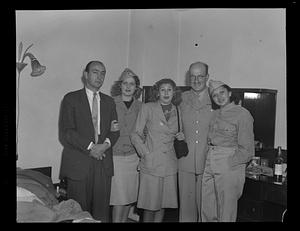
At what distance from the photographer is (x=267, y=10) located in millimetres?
2150

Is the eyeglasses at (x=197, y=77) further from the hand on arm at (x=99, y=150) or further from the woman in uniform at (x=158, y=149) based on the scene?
the hand on arm at (x=99, y=150)

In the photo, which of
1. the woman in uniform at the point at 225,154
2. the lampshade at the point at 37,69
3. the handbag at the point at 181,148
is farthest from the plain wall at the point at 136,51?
the handbag at the point at 181,148

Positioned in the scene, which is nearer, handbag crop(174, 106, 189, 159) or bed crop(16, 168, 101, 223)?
bed crop(16, 168, 101, 223)

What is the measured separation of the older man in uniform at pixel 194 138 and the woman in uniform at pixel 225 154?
4 centimetres

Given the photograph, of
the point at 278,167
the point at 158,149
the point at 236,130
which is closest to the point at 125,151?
the point at 158,149

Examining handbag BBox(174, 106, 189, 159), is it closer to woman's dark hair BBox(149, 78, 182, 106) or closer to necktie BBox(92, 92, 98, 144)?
woman's dark hair BBox(149, 78, 182, 106)

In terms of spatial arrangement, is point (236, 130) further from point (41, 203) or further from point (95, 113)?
point (41, 203)

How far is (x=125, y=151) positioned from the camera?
2199 mm

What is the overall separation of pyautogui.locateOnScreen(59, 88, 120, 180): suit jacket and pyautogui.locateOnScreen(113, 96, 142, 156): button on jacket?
0.03 metres

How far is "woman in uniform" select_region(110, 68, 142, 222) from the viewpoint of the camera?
7.19 ft

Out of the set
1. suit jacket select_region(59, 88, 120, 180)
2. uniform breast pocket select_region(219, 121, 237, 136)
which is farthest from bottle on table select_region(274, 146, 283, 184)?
suit jacket select_region(59, 88, 120, 180)
